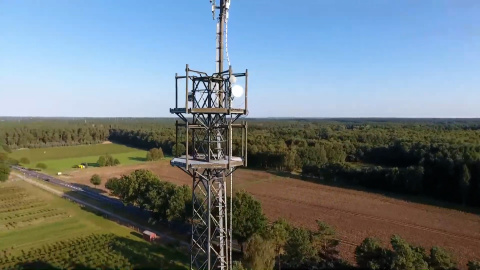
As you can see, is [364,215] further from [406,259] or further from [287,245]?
[406,259]

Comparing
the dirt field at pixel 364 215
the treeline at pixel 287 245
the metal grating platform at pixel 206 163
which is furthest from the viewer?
the dirt field at pixel 364 215

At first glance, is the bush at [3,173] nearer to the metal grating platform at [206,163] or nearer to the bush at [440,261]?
the metal grating platform at [206,163]

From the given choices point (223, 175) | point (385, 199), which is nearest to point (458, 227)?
point (385, 199)

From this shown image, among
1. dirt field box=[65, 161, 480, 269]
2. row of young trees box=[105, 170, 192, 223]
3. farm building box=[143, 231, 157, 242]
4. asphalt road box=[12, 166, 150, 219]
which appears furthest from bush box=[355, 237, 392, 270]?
asphalt road box=[12, 166, 150, 219]

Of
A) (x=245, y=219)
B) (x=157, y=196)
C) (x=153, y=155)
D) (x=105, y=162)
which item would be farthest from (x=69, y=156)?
(x=245, y=219)

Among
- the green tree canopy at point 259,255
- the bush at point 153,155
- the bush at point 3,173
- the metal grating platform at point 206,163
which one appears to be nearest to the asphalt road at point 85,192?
the bush at point 3,173
